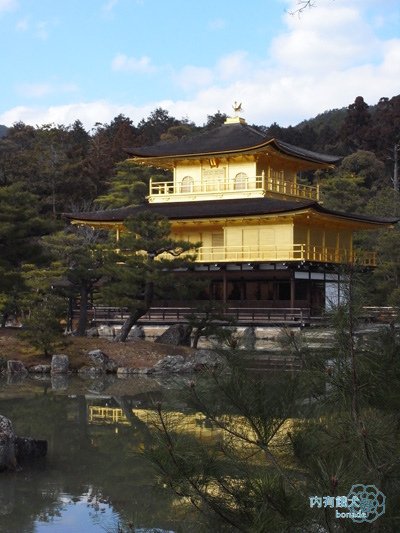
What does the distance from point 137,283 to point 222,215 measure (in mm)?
7773

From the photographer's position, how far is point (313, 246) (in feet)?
98.1

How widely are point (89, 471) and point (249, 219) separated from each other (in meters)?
21.1

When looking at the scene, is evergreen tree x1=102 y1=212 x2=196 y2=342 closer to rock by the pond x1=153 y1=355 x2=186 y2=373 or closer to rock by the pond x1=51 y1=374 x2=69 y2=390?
rock by the pond x1=153 y1=355 x2=186 y2=373

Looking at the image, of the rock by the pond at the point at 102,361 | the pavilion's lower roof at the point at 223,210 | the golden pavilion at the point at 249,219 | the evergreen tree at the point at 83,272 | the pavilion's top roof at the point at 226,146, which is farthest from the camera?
the pavilion's top roof at the point at 226,146

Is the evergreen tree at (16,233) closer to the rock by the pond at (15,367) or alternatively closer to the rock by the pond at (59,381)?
the rock by the pond at (15,367)

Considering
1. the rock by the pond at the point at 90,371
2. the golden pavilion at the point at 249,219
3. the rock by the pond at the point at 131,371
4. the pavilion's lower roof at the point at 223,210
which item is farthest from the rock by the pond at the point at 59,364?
the golden pavilion at the point at 249,219

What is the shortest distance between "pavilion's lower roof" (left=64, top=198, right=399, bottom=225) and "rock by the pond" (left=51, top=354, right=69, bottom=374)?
8555 mm

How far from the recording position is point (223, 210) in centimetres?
3012

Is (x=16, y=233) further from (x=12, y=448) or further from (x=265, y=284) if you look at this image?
(x=12, y=448)

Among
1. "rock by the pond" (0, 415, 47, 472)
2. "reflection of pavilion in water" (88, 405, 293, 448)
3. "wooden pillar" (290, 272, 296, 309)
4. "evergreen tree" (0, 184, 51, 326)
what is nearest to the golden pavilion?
"wooden pillar" (290, 272, 296, 309)

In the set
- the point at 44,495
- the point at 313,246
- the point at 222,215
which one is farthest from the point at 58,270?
the point at 44,495

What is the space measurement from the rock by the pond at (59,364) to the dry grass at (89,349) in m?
0.32

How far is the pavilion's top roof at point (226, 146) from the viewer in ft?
101

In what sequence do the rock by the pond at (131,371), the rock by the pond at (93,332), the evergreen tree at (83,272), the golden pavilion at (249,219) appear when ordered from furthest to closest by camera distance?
the golden pavilion at (249,219)
the rock by the pond at (93,332)
the evergreen tree at (83,272)
the rock by the pond at (131,371)
